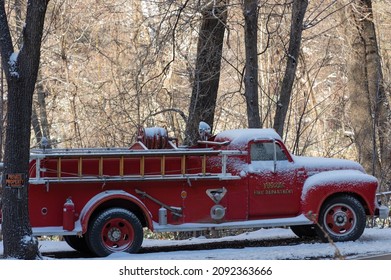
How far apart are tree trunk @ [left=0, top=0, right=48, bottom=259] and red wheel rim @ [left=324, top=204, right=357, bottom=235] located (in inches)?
194

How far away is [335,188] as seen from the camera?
42.7 feet

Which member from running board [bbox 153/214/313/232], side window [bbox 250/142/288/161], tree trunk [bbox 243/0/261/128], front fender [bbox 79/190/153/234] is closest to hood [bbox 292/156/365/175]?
side window [bbox 250/142/288/161]

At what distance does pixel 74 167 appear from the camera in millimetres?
12039

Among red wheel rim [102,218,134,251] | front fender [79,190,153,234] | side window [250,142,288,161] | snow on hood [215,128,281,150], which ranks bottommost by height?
red wheel rim [102,218,134,251]

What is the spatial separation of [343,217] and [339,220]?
3.4 inches

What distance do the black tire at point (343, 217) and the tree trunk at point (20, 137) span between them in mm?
4886

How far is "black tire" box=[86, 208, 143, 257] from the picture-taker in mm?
11930

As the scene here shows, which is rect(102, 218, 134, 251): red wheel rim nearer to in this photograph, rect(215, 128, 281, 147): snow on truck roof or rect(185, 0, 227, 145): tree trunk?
rect(215, 128, 281, 147): snow on truck roof

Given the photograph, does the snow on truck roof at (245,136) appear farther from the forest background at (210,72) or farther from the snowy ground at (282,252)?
the forest background at (210,72)

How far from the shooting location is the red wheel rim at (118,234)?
12.1 meters

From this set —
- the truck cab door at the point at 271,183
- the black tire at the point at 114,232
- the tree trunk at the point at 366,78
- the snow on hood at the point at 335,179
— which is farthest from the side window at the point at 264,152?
the tree trunk at the point at 366,78

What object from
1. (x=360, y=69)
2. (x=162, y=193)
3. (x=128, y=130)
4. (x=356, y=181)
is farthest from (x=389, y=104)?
(x=162, y=193)

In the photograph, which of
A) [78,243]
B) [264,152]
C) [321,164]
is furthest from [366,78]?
[78,243]
